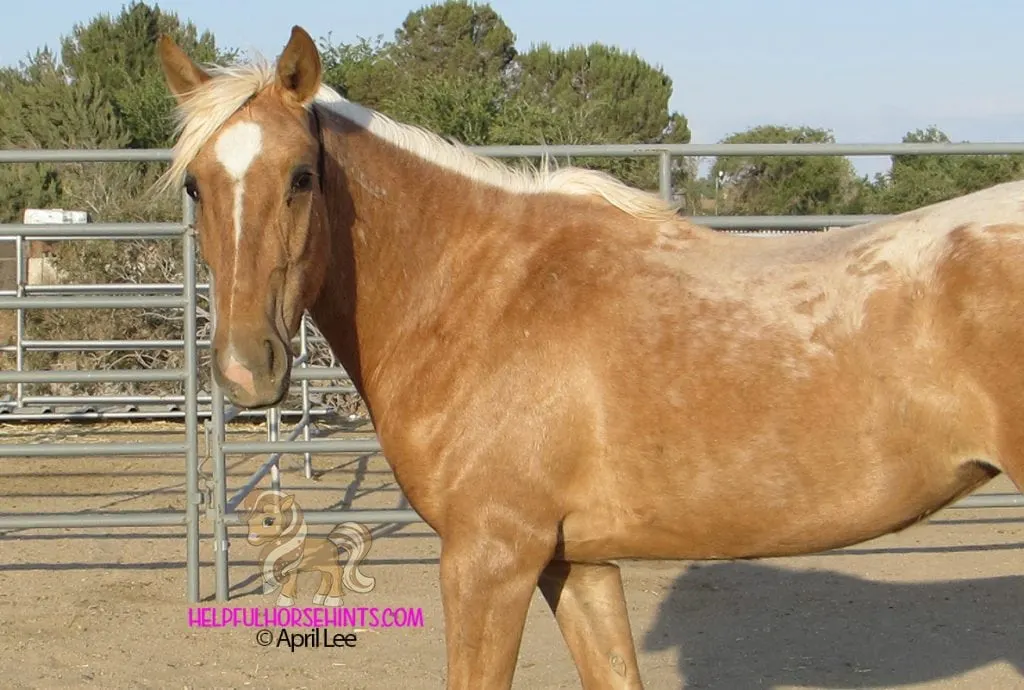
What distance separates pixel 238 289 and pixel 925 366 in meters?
1.56

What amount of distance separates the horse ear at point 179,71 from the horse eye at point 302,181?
0.44m

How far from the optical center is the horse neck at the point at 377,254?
2957 millimetres

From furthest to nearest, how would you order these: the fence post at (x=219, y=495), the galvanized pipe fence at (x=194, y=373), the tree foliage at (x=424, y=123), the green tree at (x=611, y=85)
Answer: the green tree at (x=611, y=85) < the tree foliage at (x=424, y=123) < the fence post at (x=219, y=495) < the galvanized pipe fence at (x=194, y=373)

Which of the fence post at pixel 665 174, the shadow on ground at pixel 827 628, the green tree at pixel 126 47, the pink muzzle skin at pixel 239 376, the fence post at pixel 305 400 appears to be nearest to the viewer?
the pink muzzle skin at pixel 239 376

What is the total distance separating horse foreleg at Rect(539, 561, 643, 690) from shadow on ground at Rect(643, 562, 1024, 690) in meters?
1.27

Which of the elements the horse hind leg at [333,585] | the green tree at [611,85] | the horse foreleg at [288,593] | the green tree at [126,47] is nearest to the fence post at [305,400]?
the horse hind leg at [333,585]

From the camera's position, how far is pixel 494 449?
108 inches

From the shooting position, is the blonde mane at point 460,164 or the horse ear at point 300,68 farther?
the blonde mane at point 460,164

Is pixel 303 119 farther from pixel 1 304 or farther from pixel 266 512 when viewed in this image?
pixel 266 512

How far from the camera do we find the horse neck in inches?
116

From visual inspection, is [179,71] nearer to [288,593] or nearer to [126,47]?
[288,593]

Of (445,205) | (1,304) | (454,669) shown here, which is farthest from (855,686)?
(1,304)

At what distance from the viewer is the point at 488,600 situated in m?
2.72

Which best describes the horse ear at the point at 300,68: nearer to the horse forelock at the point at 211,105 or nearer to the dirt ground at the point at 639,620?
the horse forelock at the point at 211,105
